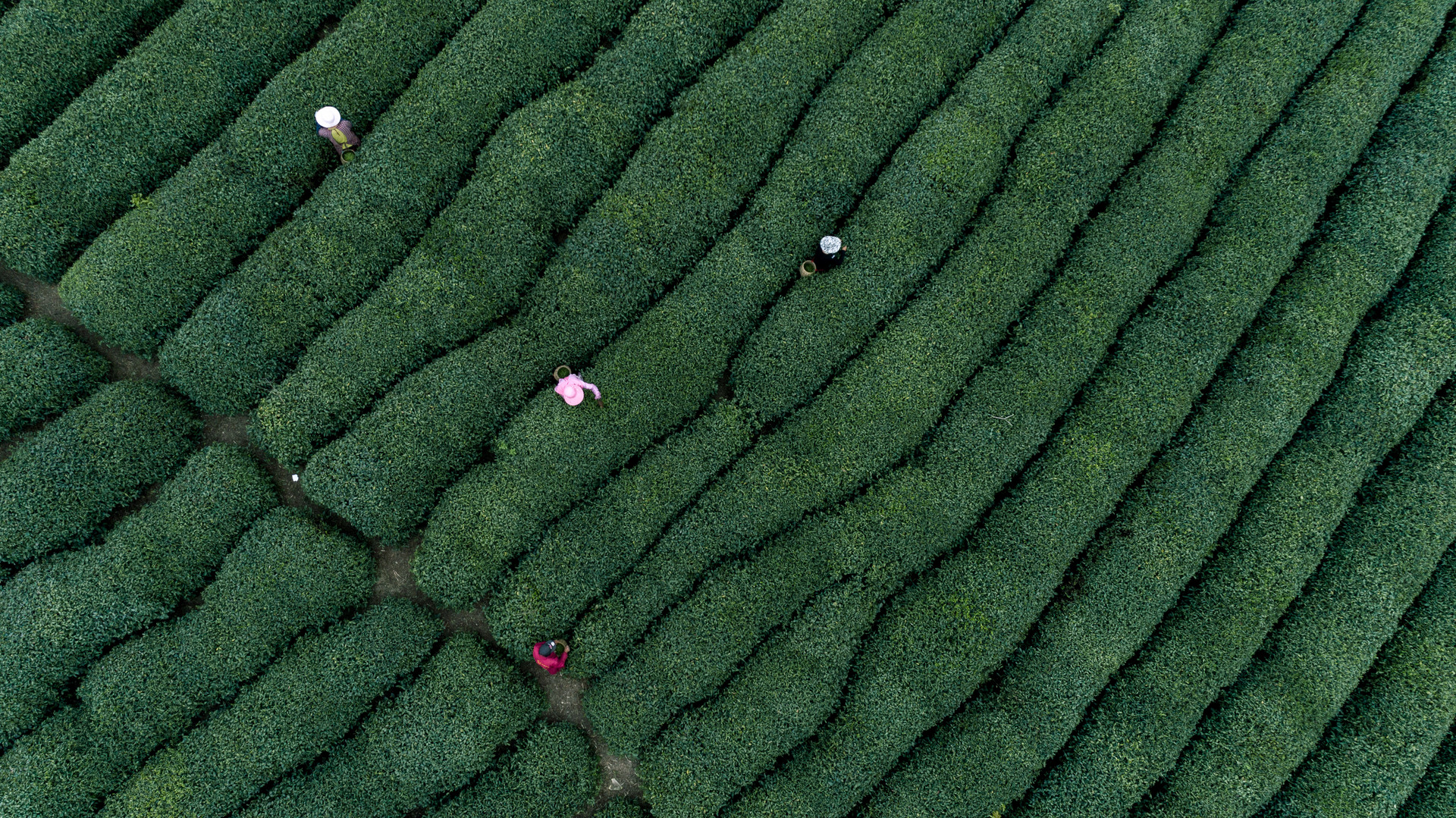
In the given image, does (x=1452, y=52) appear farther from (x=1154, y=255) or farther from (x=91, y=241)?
(x=91, y=241)

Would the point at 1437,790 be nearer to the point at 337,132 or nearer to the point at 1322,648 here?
the point at 1322,648

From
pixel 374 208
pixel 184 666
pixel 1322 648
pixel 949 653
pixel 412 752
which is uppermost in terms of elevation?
pixel 374 208

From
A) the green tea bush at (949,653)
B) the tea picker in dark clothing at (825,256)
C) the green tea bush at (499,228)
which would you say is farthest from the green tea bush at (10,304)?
the green tea bush at (949,653)

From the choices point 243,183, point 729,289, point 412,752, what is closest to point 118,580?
point 412,752

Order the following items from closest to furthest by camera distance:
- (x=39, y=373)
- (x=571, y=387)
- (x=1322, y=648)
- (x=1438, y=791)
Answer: (x=571, y=387) < (x=39, y=373) < (x=1322, y=648) < (x=1438, y=791)

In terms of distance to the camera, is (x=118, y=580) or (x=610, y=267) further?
(x=610, y=267)

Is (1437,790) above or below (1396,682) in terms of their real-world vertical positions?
below
